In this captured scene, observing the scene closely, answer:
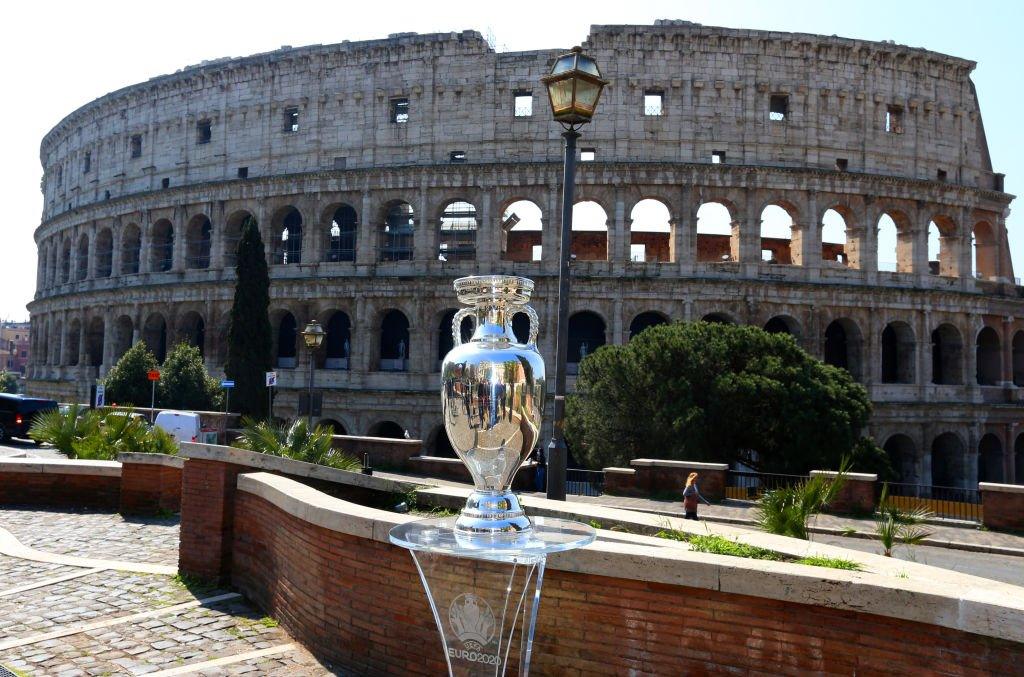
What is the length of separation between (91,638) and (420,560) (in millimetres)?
4582

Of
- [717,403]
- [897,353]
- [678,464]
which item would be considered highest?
[897,353]

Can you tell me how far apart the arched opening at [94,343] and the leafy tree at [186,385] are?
14.2 meters

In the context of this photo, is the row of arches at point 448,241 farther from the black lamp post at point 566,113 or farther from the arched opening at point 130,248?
the black lamp post at point 566,113

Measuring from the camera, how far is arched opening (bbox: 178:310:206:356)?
1409 inches

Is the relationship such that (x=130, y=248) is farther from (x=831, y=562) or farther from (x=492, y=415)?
(x=831, y=562)

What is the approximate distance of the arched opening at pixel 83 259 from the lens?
42.2 m

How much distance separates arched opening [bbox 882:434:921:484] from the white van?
87.9ft

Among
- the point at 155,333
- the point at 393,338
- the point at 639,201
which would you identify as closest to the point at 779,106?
the point at 639,201

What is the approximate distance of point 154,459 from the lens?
12.8 metres

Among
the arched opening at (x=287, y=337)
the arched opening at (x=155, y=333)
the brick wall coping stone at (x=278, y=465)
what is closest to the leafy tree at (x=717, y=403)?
the brick wall coping stone at (x=278, y=465)

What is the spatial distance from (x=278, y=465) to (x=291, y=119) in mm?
29515

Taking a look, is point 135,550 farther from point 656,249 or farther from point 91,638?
point 656,249

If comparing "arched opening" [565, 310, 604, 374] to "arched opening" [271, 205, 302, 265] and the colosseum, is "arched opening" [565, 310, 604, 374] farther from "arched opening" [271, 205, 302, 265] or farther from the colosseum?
"arched opening" [271, 205, 302, 265]

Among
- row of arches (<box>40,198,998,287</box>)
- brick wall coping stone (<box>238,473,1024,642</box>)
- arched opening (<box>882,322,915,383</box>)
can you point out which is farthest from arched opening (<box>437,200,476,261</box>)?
brick wall coping stone (<box>238,473,1024,642</box>)
